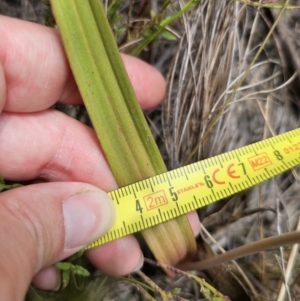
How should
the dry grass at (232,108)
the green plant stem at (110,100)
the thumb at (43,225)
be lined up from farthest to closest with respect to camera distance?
the dry grass at (232,108) → the green plant stem at (110,100) → the thumb at (43,225)

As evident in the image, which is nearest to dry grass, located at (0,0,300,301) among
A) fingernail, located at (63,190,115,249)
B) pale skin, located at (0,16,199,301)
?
pale skin, located at (0,16,199,301)

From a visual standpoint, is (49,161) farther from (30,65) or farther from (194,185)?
(194,185)

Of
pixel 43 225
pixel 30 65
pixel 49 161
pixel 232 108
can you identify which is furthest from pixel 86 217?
pixel 232 108

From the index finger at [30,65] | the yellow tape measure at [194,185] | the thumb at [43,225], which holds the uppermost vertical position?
the index finger at [30,65]

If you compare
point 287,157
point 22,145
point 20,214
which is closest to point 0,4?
point 22,145

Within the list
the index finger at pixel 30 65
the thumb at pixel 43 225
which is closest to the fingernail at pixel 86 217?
the thumb at pixel 43 225

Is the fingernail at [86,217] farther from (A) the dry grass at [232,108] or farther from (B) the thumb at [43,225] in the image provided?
(A) the dry grass at [232,108]

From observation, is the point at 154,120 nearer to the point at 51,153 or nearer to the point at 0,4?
the point at 51,153
